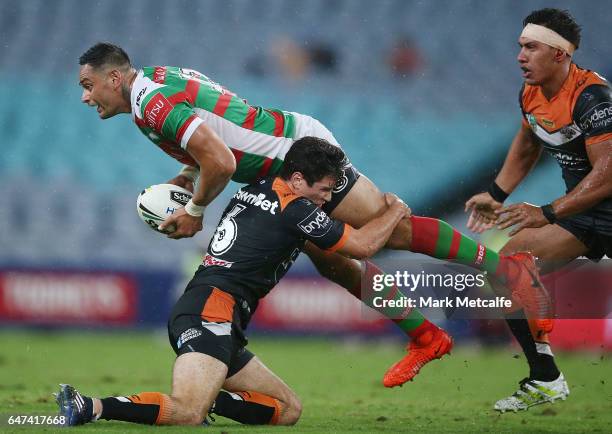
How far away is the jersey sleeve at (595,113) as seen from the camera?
5.82 metres

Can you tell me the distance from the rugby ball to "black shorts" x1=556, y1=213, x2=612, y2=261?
2.42 metres

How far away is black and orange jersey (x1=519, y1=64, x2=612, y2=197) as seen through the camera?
5.86 m

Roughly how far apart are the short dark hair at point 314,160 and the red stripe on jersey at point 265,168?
31 cm

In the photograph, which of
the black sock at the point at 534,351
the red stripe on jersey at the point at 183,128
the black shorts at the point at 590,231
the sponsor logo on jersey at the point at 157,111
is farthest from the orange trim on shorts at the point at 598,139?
the sponsor logo on jersey at the point at 157,111

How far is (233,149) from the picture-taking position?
5824 millimetres

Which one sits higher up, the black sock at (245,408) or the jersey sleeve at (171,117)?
the jersey sleeve at (171,117)

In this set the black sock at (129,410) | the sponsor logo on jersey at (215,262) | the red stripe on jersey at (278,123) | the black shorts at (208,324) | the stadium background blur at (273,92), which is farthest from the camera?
the stadium background blur at (273,92)

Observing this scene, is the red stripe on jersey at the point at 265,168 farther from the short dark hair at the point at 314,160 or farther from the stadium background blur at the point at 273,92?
the stadium background blur at the point at 273,92

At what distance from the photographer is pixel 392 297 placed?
625 cm

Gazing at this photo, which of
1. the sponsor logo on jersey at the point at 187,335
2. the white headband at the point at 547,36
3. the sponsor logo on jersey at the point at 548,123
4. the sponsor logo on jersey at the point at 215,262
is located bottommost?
the sponsor logo on jersey at the point at 187,335

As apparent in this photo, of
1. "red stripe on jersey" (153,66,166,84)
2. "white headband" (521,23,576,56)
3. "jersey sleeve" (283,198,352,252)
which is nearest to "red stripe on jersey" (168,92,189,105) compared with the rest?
"red stripe on jersey" (153,66,166,84)

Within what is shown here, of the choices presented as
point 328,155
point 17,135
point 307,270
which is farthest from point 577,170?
point 17,135

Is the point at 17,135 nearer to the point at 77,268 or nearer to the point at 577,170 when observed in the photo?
the point at 77,268

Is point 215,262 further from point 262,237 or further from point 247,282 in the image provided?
point 262,237
